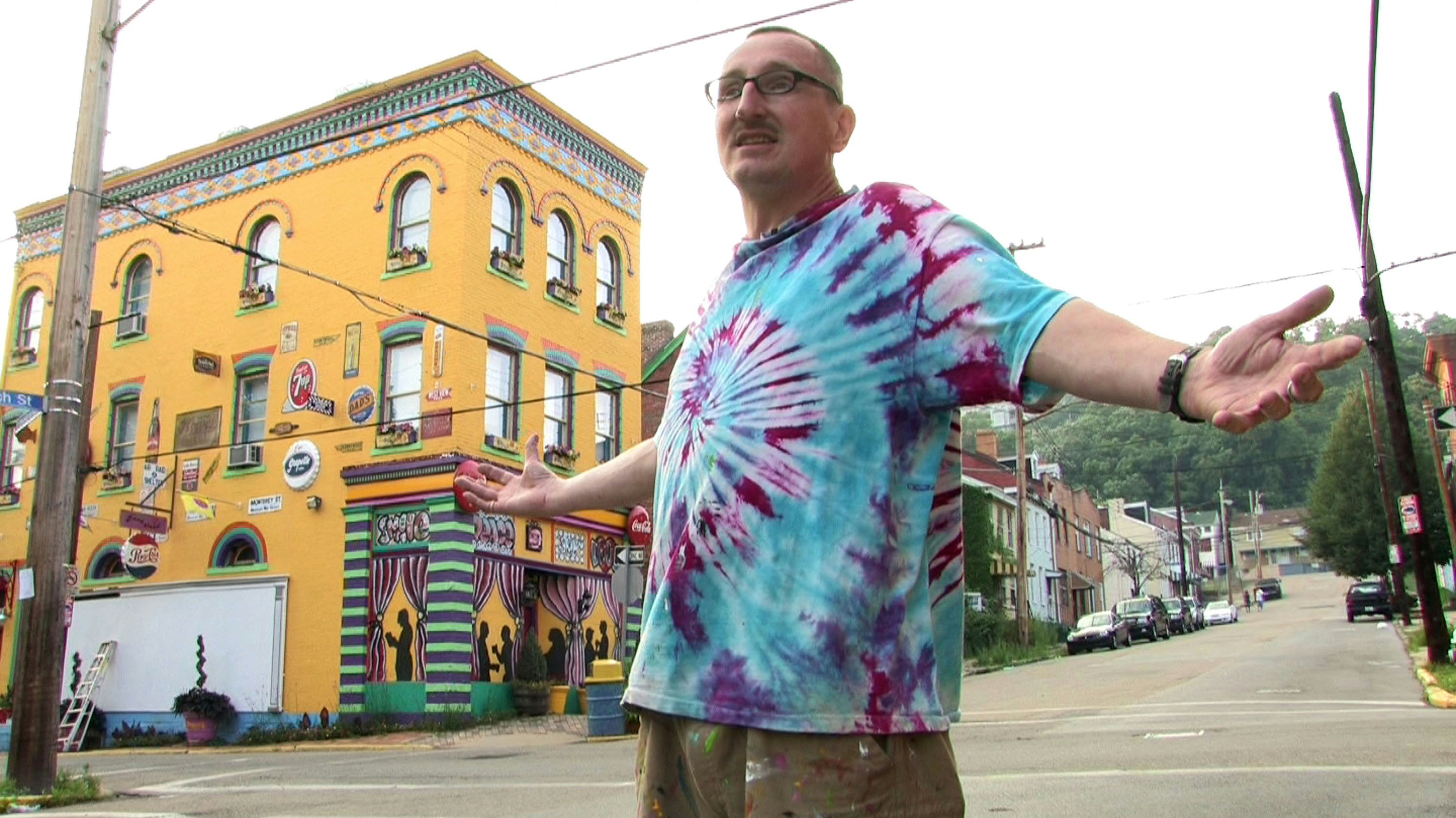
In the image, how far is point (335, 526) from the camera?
20891 mm

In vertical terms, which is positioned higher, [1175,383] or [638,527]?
[638,527]

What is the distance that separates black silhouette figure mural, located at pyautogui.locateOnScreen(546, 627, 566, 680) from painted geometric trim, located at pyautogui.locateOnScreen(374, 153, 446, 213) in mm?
8355

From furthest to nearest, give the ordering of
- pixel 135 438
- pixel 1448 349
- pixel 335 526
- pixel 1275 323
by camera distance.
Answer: pixel 1448 349
pixel 135 438
pixel 335 526
pixel 1275 323

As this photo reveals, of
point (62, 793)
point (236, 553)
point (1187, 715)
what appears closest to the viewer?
point (62, 793)

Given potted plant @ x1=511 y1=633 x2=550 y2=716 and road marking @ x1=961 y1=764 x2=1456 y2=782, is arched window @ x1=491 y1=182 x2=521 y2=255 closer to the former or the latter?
potted plant @ x1=511 y1=633 x2=550 y2=716

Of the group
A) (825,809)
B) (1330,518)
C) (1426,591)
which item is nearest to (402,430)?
(1426,591)

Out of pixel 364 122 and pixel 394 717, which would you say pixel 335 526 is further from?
pixel 364 122

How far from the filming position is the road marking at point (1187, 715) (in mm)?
12742

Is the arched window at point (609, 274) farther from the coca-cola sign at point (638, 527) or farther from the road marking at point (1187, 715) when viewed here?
the road marking at point (1187, 715)

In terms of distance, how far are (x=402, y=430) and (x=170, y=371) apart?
6.40 metres

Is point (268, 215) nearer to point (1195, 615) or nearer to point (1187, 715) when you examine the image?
point (1187, 715)

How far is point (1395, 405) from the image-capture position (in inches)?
767

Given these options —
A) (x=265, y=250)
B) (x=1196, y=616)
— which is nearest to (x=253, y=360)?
(x=265, y=250)

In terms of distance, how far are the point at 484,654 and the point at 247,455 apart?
605 centimetres
